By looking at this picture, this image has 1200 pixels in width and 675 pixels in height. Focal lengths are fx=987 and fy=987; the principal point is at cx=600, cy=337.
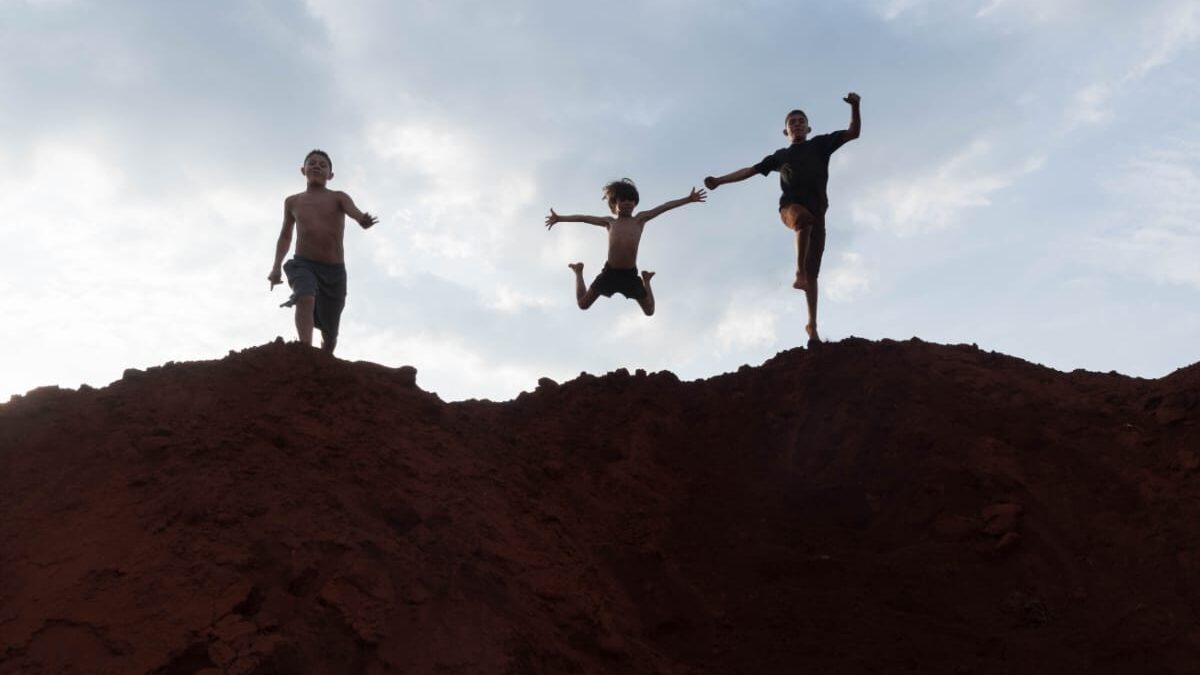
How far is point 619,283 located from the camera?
8.05 metres

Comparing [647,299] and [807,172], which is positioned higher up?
[807,172]

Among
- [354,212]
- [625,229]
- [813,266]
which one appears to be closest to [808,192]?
[813,266]

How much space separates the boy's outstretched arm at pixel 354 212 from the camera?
6.70 m

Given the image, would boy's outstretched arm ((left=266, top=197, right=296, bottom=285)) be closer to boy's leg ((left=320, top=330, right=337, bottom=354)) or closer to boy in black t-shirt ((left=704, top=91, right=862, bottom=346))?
boy's leg ((left=320, top=330, right=337, bottom=354))

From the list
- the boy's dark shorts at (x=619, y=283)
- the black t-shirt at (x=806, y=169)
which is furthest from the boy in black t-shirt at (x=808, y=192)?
the boy's dark shorts at (x=619, y=283)

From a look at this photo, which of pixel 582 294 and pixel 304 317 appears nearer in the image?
pixel 304 317

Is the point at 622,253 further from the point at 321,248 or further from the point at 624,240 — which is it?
the point at 321,248

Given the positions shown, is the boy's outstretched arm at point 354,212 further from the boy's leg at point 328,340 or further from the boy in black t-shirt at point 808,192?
the boy in black t-shirt at point 808,192

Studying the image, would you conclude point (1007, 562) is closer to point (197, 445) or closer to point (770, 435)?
point (770, 435)

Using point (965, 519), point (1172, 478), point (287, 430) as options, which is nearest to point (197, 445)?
point (287, 430)

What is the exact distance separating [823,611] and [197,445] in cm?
304

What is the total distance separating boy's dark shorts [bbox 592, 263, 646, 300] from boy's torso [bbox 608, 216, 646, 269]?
51mm

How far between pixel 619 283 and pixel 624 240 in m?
0.35

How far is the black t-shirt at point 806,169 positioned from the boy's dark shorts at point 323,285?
3.30m
